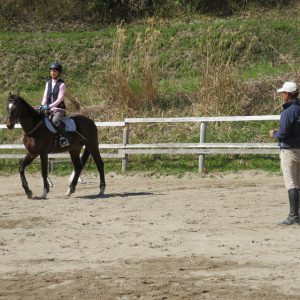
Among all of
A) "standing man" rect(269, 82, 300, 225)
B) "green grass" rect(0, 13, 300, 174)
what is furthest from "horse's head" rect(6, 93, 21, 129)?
"standing man" rect(269, 82, 300, 225)

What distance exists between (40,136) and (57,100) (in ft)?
2.52

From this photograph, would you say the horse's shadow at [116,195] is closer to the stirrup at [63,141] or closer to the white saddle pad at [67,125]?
the stirrup at [63,141]

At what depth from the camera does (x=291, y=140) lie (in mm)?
10875

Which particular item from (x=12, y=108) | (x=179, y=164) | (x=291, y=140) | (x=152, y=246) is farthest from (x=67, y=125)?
(x=152, y=246)

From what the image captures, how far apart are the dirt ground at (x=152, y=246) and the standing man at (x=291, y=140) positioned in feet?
1.45

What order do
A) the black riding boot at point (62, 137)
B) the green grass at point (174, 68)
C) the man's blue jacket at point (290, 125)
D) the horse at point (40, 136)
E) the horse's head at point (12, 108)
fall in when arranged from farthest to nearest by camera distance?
1. the green grass at point (174, 68)
2. the black riding boot at point (62, 137)
3. the horse at point (40, 136)
4. the horse's head at point (12, 108)
5. the man's blue jacket at point (290, 125)

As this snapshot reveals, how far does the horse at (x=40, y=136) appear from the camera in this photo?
1491 centimetres

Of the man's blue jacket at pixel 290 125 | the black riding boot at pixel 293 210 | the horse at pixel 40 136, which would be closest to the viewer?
the man's blue jacket at pixel 290 125

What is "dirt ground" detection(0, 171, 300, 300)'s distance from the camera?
768 centimetres

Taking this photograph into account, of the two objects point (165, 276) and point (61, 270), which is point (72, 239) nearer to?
point (61, 270)

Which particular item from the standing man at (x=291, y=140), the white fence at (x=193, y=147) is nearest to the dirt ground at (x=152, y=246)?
the standing man at (x=291, y=140)

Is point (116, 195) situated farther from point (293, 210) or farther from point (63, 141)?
point (293, 210)

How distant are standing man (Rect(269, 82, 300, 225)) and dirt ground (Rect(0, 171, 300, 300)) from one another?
44 cm

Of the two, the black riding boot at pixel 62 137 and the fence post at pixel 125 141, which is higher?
the black riding boot at pixel 62 137
